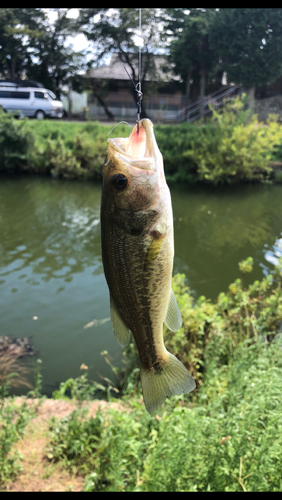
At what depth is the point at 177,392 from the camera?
4.53 ft

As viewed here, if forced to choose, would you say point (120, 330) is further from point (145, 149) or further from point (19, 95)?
point (19, 95)

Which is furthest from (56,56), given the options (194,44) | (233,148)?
(233,148)

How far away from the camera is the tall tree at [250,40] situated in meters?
24.4

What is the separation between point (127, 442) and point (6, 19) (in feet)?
113

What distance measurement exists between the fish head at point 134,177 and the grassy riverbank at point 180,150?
18.2 m

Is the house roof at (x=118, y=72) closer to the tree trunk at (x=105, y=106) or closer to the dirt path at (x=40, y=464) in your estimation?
the tree trunk at (x=105, y=106)

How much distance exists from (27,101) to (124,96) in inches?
484

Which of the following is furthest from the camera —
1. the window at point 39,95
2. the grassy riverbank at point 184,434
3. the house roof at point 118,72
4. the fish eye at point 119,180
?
the house roof at point 118,72

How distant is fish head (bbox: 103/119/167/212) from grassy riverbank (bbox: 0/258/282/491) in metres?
2.20

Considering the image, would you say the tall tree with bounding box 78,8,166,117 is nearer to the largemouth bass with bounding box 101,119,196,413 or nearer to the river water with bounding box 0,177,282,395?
the river water with bounding box 0,177,282,395

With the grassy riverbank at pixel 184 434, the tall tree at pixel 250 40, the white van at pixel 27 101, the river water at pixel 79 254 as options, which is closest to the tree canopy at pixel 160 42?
the tall tree at pixel 250 40

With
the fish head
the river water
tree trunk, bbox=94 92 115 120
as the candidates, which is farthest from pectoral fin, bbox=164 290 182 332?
tree trunk, bbox=94 92 115 120
